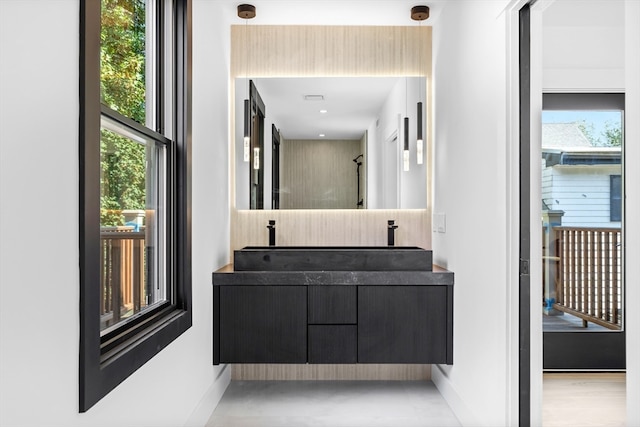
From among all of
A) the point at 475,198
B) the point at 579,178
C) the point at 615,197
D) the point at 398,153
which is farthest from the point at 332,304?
the point at 615,197

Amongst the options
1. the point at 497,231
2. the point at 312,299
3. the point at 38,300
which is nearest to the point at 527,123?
the point at 497,231

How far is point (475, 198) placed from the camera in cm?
257

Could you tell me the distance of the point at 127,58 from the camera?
73.5 inches

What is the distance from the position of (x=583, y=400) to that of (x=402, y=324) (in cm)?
105

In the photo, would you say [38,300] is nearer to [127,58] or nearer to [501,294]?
[127,58]

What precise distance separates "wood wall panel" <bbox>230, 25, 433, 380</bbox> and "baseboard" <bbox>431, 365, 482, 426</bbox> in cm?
20

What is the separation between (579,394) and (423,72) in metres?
2.29

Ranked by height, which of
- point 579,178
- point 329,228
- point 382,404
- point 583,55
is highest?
point 583,55

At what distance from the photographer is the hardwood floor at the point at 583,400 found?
254 cm

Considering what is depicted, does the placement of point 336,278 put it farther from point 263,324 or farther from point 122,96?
point 122,96

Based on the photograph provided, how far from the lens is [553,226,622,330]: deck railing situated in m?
2.80

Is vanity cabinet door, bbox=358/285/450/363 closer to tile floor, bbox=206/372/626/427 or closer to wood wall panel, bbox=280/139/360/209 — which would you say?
tile floor, bbox=206/372/626/427

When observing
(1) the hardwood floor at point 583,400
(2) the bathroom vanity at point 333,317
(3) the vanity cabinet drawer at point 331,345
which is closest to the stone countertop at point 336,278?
(2) the bathroom vanity at point 333,317

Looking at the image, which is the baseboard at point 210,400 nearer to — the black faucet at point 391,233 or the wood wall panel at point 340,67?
the wood wall panel at point 340,67
